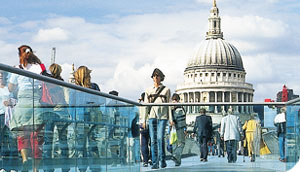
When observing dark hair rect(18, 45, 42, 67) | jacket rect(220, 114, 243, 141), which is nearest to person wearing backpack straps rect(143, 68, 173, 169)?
jacket rect(220, 114, 243, 141)

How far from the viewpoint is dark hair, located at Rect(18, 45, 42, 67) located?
6.87 meters

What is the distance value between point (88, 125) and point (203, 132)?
3.42m

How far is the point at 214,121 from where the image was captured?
1010cm

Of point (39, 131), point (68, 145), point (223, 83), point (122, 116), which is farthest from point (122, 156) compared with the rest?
point (223, 83)

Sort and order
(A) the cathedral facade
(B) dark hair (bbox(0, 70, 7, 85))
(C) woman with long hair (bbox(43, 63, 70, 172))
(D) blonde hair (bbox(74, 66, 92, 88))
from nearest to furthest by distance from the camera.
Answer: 1. (B) dark hair (bbox(0, 70, 7, 85))
2. (C) woman with long hair (bbox(43, 63, 70, 172))
3. (D) blonde hair (bbox(74, 66, 92, 88))
4. (A) the cathedral facade

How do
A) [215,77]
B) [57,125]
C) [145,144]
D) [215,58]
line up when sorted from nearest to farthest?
1. [57,125]
2. [145,144]
3. [215,77]
4. [215,58]

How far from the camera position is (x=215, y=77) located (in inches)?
4820

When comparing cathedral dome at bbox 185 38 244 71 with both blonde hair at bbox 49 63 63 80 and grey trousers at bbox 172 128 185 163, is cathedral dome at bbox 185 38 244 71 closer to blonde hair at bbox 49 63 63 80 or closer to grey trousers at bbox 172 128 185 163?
grey trousers at bbox 172 128 185 163

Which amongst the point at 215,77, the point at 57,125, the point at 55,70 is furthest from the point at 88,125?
the point at 215,77

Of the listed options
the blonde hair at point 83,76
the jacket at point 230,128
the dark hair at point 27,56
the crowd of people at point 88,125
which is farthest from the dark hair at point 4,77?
the jacket at point 230,128

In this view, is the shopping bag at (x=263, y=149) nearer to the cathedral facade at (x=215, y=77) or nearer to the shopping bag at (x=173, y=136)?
the shopping bag at (x=173, y=136)

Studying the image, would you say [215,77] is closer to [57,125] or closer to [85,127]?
[85,127]

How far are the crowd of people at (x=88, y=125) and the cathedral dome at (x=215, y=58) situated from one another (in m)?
114

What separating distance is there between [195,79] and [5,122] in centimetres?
11889
